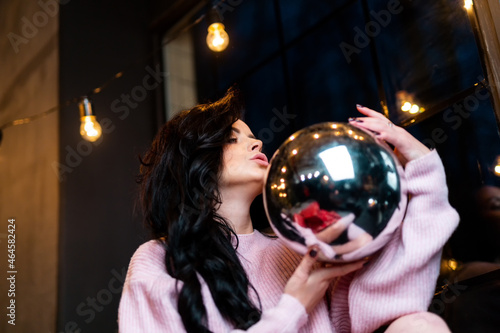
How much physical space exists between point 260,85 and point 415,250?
5.51ft

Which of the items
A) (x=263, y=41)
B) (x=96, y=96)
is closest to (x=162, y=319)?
(x=263, y=41)

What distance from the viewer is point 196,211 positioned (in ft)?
4.19

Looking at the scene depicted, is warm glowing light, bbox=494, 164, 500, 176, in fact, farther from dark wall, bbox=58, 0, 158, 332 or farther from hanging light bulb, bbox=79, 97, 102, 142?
dark wall, bbox=58, 0, 158, 332

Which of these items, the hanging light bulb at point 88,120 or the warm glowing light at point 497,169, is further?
the hanging light bulb at point 88,120

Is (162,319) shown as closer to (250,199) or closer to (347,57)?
(250,199)

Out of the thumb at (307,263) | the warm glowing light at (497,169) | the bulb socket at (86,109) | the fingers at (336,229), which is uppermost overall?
the bulb socket at (86,109)

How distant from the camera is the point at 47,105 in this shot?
2.78m

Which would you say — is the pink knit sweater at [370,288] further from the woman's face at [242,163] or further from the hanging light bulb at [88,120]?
the hanging light bulb at [88,120]

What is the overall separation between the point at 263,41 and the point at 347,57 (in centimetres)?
66

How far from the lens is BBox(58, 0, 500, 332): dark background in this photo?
4.78 feet

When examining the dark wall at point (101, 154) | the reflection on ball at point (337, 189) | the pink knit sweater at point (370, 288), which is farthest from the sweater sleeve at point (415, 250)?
the dark wall at point (101, 154)

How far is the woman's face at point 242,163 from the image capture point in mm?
1298

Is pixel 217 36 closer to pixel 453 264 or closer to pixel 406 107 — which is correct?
pixel 406 107

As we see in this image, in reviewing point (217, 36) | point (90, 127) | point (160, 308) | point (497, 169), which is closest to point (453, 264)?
point (497, 169)
